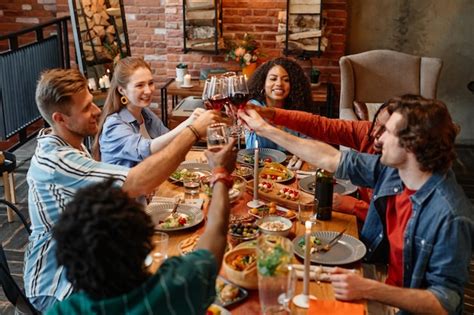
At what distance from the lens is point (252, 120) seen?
2.44 meters

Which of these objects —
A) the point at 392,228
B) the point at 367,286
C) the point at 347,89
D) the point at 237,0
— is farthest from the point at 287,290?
the point at 237,0

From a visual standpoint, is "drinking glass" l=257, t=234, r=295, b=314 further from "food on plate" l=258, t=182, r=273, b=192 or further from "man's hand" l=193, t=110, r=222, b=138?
"food on plate" l=258, t=182, r=273, b=192

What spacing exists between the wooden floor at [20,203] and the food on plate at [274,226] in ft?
5.19

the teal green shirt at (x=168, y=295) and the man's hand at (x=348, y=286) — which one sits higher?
the teal green shirt at (x=168, y=295)

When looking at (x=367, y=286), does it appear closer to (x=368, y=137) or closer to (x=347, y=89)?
(x=368, y=137)

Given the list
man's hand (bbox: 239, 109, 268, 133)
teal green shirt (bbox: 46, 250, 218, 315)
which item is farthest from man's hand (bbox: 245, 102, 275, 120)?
teal green shirt (bbox: 46, 250, 218, 315)

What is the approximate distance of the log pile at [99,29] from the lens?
467 centimetres

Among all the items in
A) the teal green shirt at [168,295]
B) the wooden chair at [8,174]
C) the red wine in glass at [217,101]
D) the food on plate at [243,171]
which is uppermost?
the red wine in glass at [217,101]

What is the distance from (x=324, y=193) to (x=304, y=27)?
9.90ft

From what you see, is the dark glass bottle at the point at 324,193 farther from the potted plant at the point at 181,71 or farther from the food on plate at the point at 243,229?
the potted plant at the point at 181,71

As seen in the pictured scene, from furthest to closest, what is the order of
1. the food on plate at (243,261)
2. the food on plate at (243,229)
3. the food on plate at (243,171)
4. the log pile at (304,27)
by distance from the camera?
the log pile at (304,27) < the food on plate at (243,171) < the food on plate at (243,229) < the food on plate at (243,261)

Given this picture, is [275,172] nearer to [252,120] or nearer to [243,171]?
[243,171]

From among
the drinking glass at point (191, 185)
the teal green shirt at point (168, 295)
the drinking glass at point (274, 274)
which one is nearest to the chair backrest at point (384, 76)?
the drinking glass at point (191, 185)

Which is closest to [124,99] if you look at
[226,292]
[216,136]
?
[216,136]
